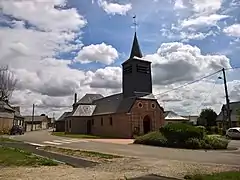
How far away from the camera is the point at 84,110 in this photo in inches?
2224

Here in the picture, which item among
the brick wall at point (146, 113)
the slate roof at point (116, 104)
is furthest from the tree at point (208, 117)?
the slate roof at point (116, 104)

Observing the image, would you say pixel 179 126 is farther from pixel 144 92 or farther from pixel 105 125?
pixel 105 125

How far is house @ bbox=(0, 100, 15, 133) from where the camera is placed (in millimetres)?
53844

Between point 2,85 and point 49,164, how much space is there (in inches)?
1779

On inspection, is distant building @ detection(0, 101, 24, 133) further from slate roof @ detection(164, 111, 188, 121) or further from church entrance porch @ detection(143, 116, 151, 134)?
slate roof @ detection(164, 111, 188, 121)

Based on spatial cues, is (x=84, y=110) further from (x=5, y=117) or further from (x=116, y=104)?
(x=5, y=117)

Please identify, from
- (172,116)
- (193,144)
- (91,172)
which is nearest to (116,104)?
(172,116)

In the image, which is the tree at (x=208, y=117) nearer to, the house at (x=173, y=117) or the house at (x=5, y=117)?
the house at (x=173, y=117)

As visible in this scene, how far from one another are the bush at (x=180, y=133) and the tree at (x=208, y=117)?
41847mm

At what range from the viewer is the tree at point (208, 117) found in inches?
2557

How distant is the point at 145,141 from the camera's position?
87.9ft

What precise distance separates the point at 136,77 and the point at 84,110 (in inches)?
629

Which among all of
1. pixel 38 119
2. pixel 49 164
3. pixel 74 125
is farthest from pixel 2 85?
pixel 38 119

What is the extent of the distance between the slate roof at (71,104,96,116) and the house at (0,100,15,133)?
12200 mm
